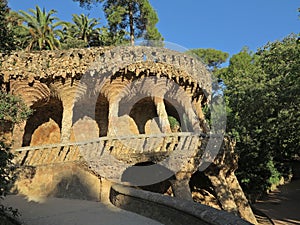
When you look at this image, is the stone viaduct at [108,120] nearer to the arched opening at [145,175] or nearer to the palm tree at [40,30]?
the arched opening at [145,175]

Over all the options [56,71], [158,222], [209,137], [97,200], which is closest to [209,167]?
[209,137]

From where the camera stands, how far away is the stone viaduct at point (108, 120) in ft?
29.4

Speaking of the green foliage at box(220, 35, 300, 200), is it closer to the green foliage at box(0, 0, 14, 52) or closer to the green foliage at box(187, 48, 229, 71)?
the green foliage at box(0, 0, 14, 52)

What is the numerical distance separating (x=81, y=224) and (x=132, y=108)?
912cm

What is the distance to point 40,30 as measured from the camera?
26.0 m

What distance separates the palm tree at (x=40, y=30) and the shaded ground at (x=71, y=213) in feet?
64.1

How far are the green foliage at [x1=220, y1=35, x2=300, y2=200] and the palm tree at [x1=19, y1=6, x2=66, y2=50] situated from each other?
16.2 meters

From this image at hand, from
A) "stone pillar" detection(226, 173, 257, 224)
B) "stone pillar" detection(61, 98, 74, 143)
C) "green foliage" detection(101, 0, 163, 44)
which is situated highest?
"green foliage" detection(101, 0, 163, 44)

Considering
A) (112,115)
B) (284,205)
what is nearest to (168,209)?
(112,115)

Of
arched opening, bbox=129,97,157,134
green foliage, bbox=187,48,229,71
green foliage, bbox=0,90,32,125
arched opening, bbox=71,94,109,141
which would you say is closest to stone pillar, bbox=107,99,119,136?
arched opening, bbox=71,94,109,141

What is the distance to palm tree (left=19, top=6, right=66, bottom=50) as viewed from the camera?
25.5 m

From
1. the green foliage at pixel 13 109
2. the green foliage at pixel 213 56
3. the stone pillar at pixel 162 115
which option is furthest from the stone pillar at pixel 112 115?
the green foliage at pixel 213 56

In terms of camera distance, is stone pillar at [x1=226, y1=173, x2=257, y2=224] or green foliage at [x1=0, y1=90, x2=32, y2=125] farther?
stone pillar at [x1=226, y1=173, x2=257, y2=224]

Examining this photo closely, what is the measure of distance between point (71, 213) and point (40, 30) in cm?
2229
